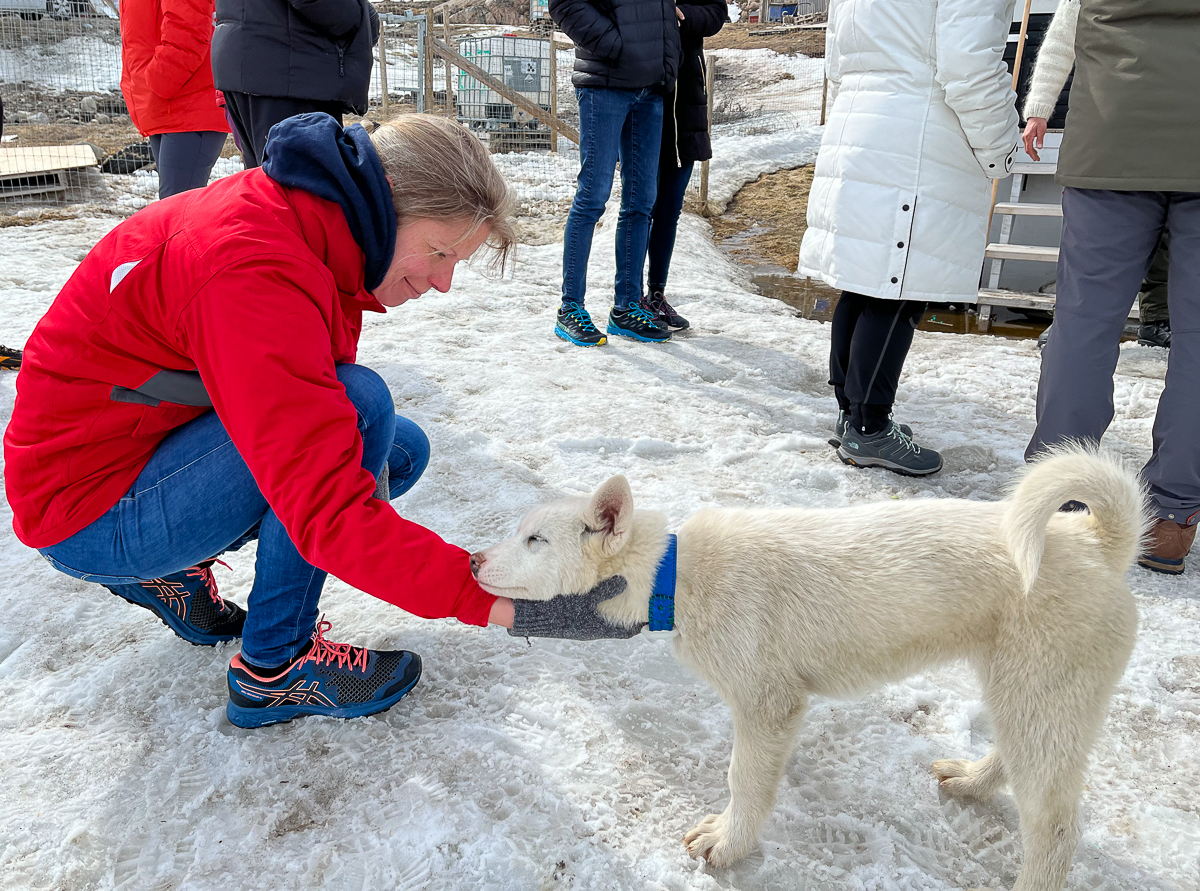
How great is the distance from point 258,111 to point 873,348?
9.30 feet

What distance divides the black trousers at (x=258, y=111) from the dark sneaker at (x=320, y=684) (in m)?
2.30

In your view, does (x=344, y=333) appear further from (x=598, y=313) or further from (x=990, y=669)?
(x=598, y=313)

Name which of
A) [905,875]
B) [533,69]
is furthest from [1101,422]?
[533,69]

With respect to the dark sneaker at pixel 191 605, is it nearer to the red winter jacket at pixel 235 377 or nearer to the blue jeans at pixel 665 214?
the red winter jacket at pixel 235 377

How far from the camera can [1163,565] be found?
111 inches

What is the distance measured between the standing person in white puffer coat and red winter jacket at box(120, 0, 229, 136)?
122 inches

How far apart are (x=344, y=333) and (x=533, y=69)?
39.5ft

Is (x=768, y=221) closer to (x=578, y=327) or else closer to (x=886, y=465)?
(x=578, y=327)

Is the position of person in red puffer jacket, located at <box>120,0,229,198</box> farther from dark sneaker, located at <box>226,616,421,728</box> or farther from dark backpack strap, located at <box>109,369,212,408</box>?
dark sneaker, located at <box>226,616,421,728</box>

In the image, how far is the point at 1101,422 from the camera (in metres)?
2.88

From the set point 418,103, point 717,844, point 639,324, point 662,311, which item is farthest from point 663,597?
point 418,103

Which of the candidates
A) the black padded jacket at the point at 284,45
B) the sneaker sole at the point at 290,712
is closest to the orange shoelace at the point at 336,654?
the sneaker sole at the point at 290,712

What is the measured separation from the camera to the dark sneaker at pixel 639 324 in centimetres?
507

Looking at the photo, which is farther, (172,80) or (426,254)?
(172,80)
